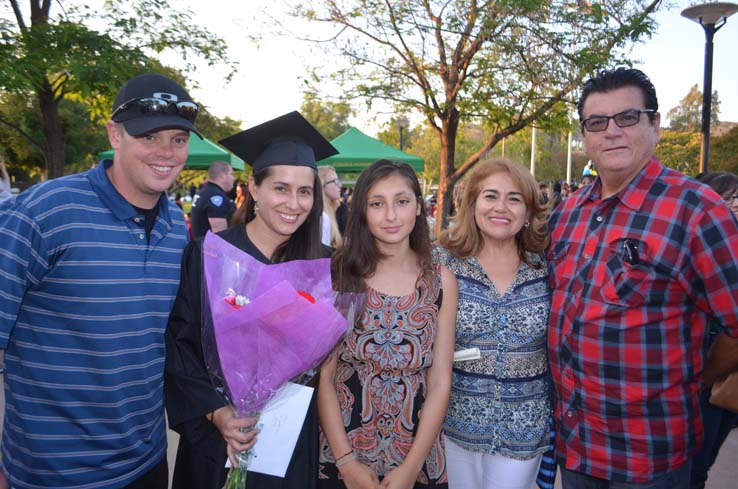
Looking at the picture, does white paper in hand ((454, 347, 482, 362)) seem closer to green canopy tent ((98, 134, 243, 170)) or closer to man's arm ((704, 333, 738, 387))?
man's arm ((704, 333, 738, 387))

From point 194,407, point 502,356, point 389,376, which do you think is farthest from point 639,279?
point 194,407

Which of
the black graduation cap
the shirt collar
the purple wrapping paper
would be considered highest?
the black graduation cap

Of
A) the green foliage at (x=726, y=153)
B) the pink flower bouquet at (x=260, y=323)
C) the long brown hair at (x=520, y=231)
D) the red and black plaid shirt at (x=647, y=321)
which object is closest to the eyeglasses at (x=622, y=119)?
the red and black plaid shirt at (x=647, y=321)

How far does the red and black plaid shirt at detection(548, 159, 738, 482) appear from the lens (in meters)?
2.00

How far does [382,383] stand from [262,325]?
750mm

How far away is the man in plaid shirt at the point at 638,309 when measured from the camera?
2.02m

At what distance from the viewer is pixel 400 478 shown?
6.84 ft

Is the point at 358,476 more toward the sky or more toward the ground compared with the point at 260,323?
more toward the ground

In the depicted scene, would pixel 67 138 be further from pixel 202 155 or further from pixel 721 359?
pixel 721 359

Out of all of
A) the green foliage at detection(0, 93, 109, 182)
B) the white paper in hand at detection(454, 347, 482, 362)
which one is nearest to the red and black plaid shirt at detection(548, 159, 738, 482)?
the white paper in hand at detection(454, 347, 482, 362)

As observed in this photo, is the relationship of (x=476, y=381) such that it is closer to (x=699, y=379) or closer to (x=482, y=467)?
(x=482, y=467)

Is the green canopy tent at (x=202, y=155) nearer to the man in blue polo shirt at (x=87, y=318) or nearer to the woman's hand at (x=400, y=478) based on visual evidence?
the man in blue polo shirt at (x=87, y=318)

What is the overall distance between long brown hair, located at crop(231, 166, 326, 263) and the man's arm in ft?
5.80

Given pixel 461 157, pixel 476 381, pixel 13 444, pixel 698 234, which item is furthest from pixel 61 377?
pixel 461 157
